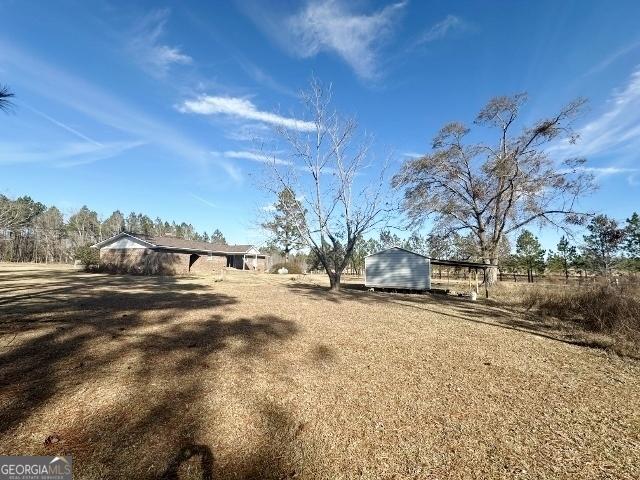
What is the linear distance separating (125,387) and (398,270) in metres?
23.6

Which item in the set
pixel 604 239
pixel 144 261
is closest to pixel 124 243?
pixel 144 261

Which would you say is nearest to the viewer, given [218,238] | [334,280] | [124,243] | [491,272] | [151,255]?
[334,280]

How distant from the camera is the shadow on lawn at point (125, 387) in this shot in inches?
130

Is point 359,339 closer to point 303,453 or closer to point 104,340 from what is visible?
point 303,453

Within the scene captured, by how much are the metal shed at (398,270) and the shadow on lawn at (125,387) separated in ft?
62.0

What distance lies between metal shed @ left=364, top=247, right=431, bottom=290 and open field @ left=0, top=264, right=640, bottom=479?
17526mm

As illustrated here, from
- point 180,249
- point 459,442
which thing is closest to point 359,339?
point 459,442

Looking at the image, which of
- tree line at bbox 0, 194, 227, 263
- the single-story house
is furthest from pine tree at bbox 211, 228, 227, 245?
the single-story house

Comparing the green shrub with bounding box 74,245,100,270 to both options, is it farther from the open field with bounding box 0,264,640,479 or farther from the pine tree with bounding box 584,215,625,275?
the pine tree with bounding box 584,215,625,275

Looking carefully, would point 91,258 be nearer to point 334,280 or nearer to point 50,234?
point 334,280

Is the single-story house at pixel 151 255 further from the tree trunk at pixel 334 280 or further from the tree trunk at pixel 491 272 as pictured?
the tree trunk at pixel 491 272

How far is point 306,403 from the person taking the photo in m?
4.58

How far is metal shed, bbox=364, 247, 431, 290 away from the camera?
25.5 metres

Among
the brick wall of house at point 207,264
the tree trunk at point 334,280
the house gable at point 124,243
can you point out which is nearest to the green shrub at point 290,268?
the brick wall of house at point 207,264
